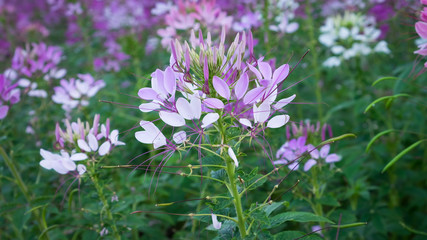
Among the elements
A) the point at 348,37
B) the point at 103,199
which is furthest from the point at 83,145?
the point at 348,37

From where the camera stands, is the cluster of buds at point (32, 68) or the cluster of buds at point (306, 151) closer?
the cluster of buds at point (306, 151)

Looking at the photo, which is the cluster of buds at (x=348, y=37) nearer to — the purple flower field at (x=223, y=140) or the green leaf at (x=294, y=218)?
the purple flower field at (x=223, y=140)

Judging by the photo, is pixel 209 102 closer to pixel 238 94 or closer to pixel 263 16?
pixel 238 94

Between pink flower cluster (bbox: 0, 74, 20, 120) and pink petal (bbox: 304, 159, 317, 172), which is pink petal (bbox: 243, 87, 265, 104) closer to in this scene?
pink petal (bbox: 304, 159, 317, 172)

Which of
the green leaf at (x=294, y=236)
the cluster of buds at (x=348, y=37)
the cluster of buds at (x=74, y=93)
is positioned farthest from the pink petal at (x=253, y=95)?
the cluster of buds at (x=348, y=37)

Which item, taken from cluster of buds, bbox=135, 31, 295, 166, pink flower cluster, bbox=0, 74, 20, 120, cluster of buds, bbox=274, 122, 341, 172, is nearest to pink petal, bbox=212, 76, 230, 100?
cluster of buds, bbox=135, 31, 295, 166

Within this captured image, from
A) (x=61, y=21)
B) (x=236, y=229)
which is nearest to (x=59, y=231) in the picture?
(x=236, y=229)
